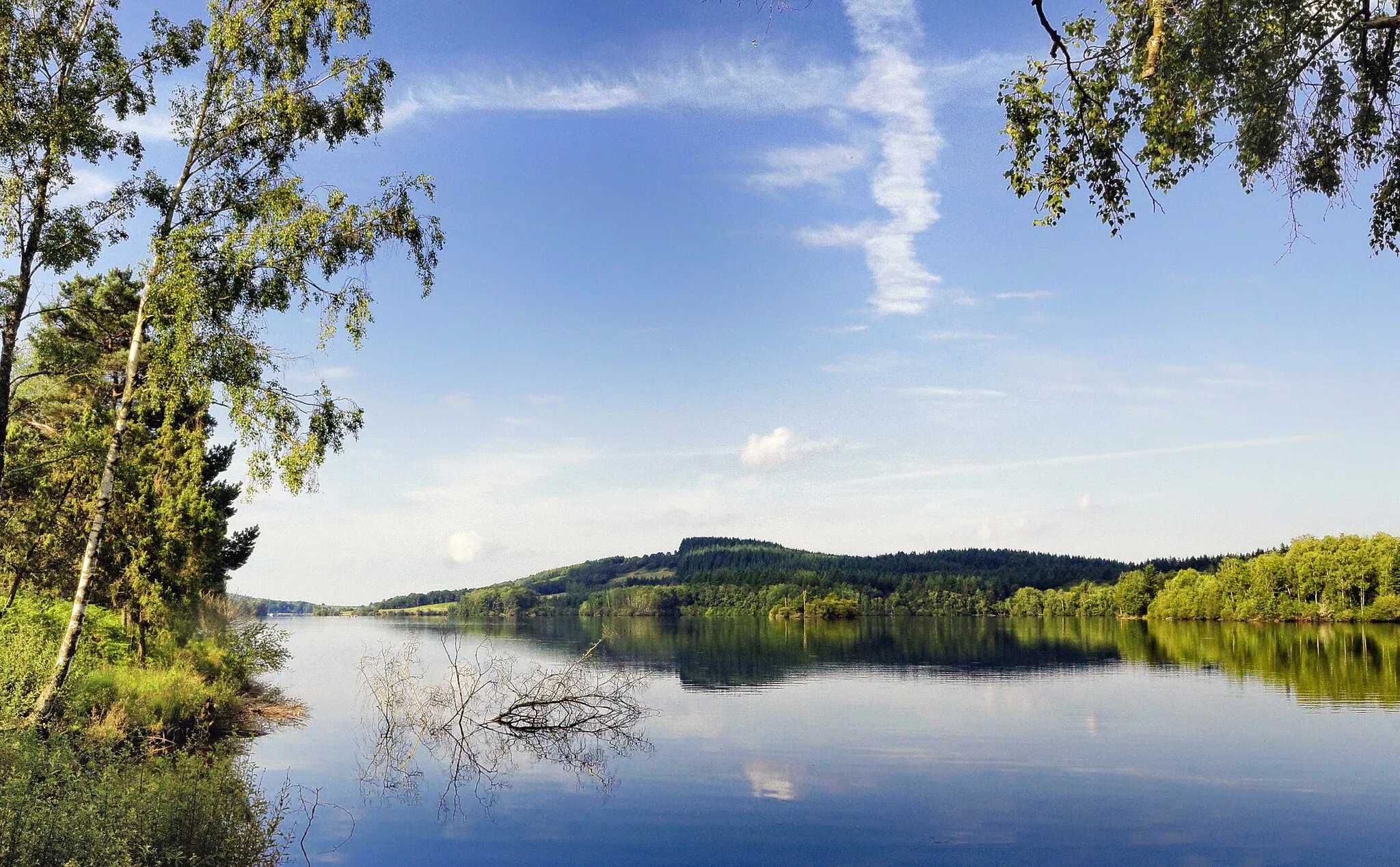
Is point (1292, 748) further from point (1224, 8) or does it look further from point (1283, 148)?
point (1224, 8)

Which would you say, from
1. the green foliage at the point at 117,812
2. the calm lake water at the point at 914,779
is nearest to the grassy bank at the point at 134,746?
the green foliage at the point at 117,812

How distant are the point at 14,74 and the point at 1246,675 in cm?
6353

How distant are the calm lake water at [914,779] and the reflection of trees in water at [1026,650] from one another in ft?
3.31

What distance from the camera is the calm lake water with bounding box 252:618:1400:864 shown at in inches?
787

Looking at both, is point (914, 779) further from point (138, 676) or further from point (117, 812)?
point (138, 676)

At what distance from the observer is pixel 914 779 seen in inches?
1038

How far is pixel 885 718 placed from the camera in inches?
1515

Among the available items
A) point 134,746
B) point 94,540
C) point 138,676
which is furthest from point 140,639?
point 94,540

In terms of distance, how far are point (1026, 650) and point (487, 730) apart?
61.7m

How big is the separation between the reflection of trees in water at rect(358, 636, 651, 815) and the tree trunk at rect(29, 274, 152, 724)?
10165 millimetres

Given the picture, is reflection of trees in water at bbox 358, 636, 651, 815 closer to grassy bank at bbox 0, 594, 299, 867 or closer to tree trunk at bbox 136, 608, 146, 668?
grassy bank at bbox 0, 594, 299, 867

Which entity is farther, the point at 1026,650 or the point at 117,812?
the point at 1026,650

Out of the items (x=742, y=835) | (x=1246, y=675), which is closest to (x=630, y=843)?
(x=742, y=835)

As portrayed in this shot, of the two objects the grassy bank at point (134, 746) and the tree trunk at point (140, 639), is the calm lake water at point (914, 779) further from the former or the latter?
the tree trunk at point (140, 639)
